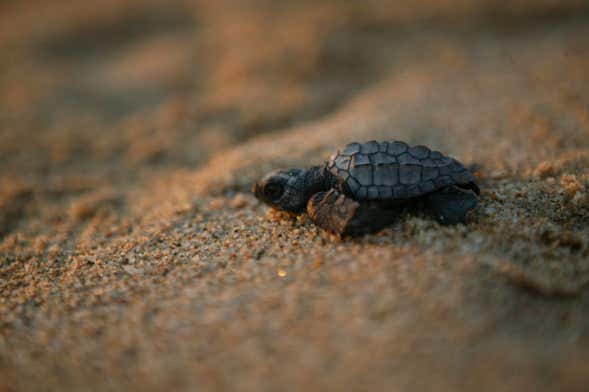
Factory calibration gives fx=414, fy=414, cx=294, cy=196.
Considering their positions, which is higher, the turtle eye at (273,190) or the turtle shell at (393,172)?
the turtle shell at (393,172)

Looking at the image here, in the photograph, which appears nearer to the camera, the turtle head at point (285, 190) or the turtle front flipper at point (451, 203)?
the turtle front flipper at point (451, 203)

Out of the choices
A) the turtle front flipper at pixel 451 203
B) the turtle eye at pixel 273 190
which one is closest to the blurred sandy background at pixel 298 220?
the turtle front flipper at pixel 451 203

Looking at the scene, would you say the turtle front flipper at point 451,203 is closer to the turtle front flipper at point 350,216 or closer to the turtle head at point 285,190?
the turtle front flipper at point 350,216

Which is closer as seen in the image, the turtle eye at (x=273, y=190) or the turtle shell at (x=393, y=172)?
the turtle shell at (x=393, y=172)

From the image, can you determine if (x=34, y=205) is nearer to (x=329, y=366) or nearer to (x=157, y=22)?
(x=329, y=366)

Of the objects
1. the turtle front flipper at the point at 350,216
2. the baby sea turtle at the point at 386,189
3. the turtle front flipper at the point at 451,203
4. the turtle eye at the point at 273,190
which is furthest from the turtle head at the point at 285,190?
the turtle front flipper at the point at 451,203

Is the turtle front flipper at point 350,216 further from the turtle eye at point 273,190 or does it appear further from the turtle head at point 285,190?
the turtle eye at point 273,190

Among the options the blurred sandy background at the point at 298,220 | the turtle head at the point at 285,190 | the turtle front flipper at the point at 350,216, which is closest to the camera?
the blurred sandy background at the point at 298,220

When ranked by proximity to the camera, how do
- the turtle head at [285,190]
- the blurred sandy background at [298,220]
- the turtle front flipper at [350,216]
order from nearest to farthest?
1. the blurred sandy background at [298,220]
2. the turtle front flipper at [350,216]
3. the turtle head at [285,190]

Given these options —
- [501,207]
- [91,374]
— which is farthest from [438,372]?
[91,374]
